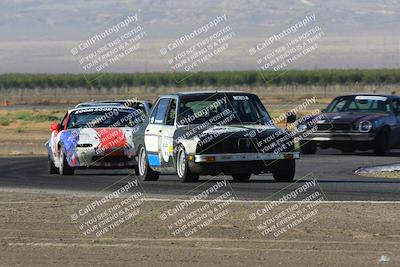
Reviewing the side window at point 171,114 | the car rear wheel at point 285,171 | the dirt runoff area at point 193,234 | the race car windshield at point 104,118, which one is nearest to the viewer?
the dirt runoff area at point 193,234

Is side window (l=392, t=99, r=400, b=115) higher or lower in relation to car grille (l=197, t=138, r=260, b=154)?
lower

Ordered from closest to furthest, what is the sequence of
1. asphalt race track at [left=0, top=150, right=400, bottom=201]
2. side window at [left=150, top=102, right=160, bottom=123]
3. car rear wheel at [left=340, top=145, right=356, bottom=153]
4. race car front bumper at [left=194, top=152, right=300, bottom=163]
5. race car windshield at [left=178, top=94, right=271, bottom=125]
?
asphalt race track at [left=0, top=150, right=400, bottom=201] → race car front bumper at [left=194, top=152, right=300, bottom=163] → race car windshield at [left=178, top=94, right=271, bottom=125] → side window at [left=150, top=102, right=160, bottom=123] → car rear wheel at [left=340, top=145, right=356, bottom=153]

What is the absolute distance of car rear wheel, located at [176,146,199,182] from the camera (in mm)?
20156

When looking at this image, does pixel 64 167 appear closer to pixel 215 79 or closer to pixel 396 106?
pixel 396 106

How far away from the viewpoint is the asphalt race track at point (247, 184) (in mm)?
18578

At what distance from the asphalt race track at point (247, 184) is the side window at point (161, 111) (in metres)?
1.06

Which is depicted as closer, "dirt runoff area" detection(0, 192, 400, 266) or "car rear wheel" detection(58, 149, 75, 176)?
"dirt runoff area" detection(0, 192, 400, 266)

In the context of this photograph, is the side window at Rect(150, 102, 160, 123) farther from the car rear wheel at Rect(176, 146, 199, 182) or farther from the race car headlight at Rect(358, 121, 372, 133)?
the race car headlight at Rect(358, 121, 372, 133)

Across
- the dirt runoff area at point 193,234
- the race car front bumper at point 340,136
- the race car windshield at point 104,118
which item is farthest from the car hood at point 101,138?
the race car front bumper at point 340,136

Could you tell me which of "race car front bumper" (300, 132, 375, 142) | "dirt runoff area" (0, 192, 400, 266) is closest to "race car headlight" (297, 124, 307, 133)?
"race car front bumper" (300, 132, 375, 142)

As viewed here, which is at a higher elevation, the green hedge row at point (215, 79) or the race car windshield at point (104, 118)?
the race car windshield at point (104, 118)

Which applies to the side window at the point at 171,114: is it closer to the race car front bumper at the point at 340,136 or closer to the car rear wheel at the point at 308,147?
the race car front bumper at the point at 340,136

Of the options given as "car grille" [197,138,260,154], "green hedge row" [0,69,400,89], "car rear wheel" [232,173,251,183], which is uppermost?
"car grille" [197,138,260,154]

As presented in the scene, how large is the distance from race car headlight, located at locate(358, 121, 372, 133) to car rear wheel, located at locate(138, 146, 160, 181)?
7.92 metres
